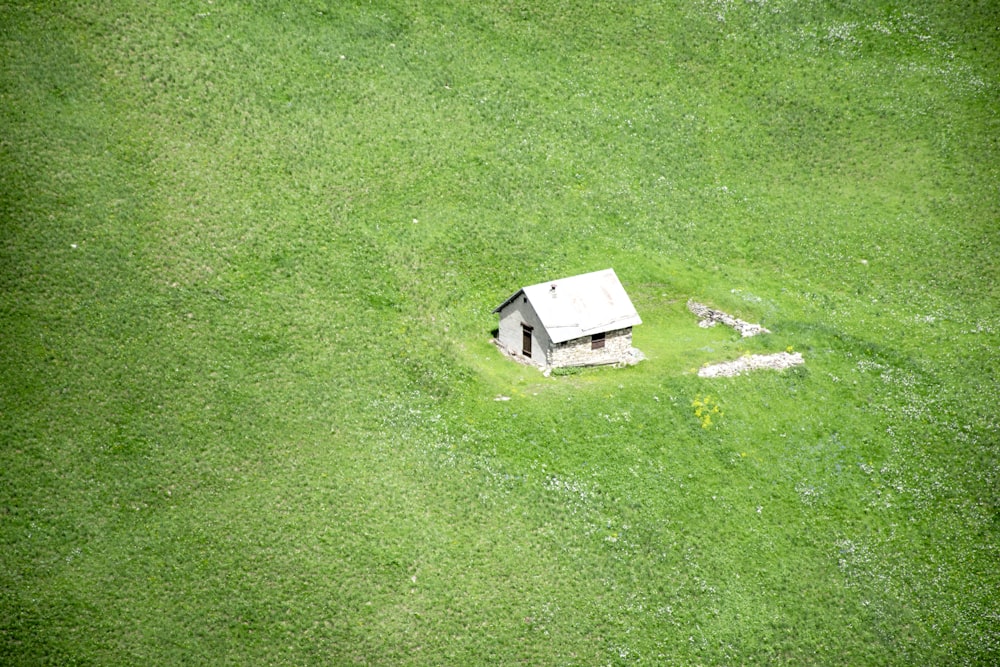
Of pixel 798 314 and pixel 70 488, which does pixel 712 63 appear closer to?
pixel 798 314

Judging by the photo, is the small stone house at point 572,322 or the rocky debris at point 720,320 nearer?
the small stone house at point 572,322

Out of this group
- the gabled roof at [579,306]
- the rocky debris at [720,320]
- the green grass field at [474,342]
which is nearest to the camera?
the green grass field at [474,342]

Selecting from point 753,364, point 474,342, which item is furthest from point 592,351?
point 753,364

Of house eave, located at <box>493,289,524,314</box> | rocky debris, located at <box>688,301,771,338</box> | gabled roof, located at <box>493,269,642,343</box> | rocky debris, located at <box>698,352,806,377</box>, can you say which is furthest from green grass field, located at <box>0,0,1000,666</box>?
gabled roof, located at <box>493,269,642,343</box>

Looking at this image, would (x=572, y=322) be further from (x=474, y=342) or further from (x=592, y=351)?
(x=474, y=342)

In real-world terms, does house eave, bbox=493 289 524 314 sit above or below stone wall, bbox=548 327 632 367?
above

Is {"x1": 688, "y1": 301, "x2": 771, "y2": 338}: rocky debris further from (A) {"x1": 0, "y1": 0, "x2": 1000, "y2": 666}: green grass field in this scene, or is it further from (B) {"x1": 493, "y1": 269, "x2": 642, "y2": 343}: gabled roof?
(B) {"x1": 493, "y1": 269, "x2": 642, "y2": 343}: gabled roof

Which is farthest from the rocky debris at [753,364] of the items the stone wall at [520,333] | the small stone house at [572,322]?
the stone wall at [520,333]

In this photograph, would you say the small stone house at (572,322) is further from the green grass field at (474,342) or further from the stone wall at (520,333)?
the green grass field at (474,342)
